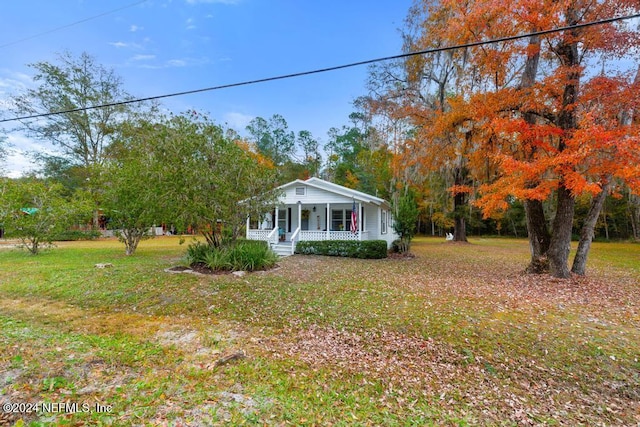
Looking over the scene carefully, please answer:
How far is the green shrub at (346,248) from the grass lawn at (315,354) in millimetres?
5815

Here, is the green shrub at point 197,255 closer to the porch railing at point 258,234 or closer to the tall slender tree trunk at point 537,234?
the porch railing at point 258,234

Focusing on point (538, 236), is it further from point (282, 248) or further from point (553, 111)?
point (282, 248)

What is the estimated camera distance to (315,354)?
3.87m

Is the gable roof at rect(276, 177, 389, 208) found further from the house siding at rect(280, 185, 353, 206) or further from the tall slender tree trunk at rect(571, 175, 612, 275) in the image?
the tall slender tree trunk at rect(571, 175, 612, 275)

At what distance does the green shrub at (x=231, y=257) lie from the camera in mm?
8484

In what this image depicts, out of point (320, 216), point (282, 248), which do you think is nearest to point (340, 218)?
point (320, 216)

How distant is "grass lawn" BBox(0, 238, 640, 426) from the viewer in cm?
273

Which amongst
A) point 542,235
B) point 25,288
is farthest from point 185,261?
point 542,235

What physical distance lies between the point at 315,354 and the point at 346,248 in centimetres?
958

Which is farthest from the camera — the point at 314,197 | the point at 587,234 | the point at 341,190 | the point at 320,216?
the point at 320,216

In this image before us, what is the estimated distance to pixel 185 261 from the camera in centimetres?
907

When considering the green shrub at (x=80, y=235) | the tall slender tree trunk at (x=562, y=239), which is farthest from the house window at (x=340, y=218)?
the green shrub at (x=80, y=235)

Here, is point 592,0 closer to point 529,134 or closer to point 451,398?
point 529,134

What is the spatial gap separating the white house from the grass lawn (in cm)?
675
